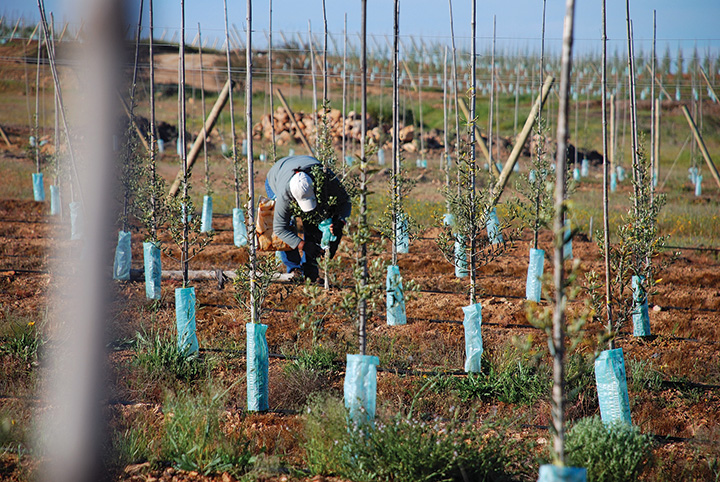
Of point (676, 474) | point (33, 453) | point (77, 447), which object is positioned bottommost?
point (676, 474)

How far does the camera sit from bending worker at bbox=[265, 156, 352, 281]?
19.6ft

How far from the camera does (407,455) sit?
9.27 ft

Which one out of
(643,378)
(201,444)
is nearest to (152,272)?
(201,444)

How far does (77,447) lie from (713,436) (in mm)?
→ 3491

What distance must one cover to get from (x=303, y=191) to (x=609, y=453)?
148 inches

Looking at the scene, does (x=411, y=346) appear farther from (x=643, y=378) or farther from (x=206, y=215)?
(x=206, y=215)

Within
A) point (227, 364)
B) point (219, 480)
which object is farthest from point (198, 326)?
point (219, 480)

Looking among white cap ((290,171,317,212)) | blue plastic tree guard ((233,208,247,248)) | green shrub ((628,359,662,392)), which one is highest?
white cap ((290,171,317,212))

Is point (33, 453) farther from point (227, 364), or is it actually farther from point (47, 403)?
point (227, 364)

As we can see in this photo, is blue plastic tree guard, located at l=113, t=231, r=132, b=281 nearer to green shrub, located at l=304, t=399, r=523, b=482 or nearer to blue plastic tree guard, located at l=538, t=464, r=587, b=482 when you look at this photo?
green shrub, located at l=304, t=399, r=523, b=482

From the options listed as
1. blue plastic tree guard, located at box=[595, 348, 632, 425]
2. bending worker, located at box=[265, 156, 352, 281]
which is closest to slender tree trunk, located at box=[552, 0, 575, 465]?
blue plastic tree guard, located at box=[595, 348, 632, 425]

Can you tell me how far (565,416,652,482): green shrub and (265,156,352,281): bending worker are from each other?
3.43 meters

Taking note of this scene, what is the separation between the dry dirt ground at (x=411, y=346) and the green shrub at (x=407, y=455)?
11.8 inches

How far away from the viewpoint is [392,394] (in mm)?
4113
